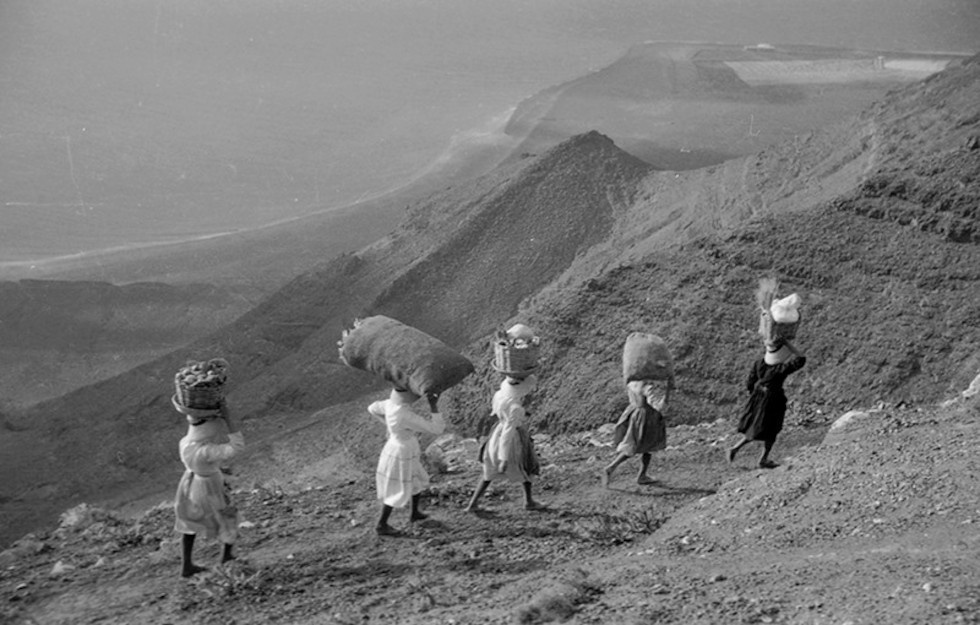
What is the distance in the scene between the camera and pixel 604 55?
4638 cm

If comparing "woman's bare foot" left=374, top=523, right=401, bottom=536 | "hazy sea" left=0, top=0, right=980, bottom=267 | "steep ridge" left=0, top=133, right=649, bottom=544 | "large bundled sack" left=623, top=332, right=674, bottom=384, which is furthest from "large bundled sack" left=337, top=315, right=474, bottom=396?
"hazy sea" left=0, top=0, right=980, bottom=267

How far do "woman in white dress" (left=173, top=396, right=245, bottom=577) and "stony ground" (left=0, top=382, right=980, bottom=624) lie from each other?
13.8 inches

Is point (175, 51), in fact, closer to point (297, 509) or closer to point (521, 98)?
point (521, 98)

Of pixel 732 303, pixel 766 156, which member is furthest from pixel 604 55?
pixel 732 303

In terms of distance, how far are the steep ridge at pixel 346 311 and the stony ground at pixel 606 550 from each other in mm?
3365

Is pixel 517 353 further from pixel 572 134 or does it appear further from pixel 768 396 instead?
pixel 572 134

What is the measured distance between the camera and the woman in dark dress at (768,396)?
989 centimetres

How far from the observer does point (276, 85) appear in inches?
1560

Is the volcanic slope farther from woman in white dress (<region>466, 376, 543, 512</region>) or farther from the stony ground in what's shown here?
woman in white dress (<region>466, 376, 543, 512</region>)

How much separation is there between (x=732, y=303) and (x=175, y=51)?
35.3 metres

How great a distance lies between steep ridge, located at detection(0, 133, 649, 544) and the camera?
1405cm

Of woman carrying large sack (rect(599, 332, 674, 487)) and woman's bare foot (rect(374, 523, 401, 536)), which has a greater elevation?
woman carrying large sack (rect(599, 332, 674, 487))

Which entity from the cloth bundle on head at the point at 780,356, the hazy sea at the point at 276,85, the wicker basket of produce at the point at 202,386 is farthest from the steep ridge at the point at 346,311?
the hazy sea at the point at 276,85

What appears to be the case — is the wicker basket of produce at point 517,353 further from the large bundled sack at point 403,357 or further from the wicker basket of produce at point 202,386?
the wicker basket of produce at point 202,386
